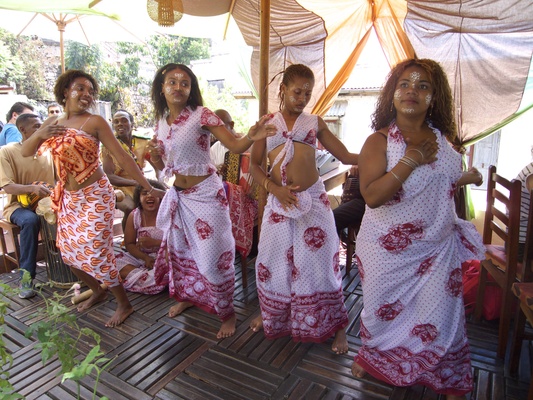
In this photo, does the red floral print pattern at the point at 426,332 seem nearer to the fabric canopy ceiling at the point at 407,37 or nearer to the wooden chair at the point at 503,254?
the wooden chair at the point at 503,254

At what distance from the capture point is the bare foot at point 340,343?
7.89 ft

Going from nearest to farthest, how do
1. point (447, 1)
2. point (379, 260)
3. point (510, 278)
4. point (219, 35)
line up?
→ point (379, 260)
point (510, 278)
point (447, 1)
point (219, 35)

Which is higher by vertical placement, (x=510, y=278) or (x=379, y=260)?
(x=379, y=260)

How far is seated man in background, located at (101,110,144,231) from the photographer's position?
12.7 ft

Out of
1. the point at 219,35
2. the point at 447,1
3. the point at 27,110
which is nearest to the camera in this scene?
the point at 447,1

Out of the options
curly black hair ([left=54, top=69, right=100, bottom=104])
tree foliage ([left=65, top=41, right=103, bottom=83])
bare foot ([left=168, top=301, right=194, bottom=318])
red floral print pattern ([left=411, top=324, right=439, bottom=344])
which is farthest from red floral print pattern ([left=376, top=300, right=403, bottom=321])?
tree foliage ([left=65, top=41, right=103, bottom=83])

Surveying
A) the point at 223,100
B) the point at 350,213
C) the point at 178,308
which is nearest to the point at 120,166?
the point at 178,308

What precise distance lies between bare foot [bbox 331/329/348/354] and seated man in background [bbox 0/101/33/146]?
429cm

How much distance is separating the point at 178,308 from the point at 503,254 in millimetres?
2411

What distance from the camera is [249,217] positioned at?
3.74m

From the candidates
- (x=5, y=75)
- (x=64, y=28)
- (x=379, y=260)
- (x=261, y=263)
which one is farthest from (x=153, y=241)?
(x=5, y=75)

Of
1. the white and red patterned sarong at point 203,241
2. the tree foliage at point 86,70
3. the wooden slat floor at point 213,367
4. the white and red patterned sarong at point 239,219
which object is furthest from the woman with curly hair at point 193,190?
the tree foliage at point 86,70

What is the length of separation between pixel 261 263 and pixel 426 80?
144cm

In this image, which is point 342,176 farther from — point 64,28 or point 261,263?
point 64,28
